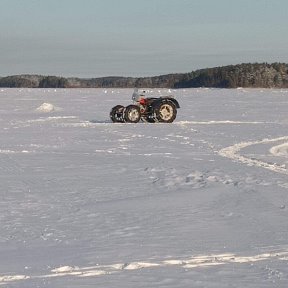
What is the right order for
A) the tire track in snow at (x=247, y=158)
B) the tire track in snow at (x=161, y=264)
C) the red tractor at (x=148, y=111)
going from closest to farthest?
the tire track in snow at (x=161, y=264) < the tire track in snow at (x=247, y=158) < the red tractor at (x=148, y=111)

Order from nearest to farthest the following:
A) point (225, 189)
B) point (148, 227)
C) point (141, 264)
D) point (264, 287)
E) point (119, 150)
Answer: point (264, 287) → point (141, 264) → point (148, 227) → point (225, 189) → point (119, 150)

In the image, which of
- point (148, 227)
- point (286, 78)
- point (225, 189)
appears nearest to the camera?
point (148, 227)

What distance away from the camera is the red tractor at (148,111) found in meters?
21.8

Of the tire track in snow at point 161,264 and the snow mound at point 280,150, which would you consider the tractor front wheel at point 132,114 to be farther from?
the tire track in snow at point 161,264

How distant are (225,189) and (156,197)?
1.04 metres

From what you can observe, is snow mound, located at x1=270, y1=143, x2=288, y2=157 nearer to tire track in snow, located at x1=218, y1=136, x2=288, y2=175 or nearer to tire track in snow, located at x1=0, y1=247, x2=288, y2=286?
tire track in snow, located at x1=218, y1=136, x2=288, y2=175

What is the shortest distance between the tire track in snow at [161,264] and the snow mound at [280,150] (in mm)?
7730

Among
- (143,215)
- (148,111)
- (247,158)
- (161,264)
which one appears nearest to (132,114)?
(148,111)

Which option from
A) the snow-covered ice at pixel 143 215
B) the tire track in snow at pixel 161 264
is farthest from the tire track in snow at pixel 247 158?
the tire track in snow at pixel 161 264

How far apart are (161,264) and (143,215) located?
6.45 ft

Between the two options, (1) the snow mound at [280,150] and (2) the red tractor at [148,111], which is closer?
(1) the snow mound at [280,150]

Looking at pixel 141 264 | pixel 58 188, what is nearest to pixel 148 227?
pixel 141 264

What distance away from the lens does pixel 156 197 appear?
8.36m

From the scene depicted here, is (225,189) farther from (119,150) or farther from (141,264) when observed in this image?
(119,150)
